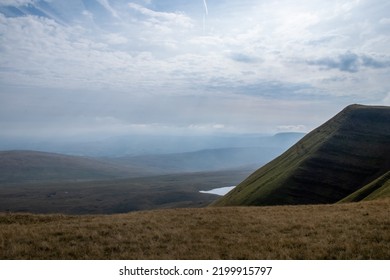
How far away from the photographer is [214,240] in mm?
17734

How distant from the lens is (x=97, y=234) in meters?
19.0

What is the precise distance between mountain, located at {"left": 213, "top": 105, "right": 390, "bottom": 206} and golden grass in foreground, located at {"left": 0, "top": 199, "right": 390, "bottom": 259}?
5900 cm

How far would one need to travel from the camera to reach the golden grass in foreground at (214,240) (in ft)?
48.0

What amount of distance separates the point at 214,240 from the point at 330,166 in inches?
3319

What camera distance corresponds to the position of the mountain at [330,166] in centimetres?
8131

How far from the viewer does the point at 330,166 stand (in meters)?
93.8

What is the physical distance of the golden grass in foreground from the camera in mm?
14641

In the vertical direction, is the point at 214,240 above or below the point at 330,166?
below

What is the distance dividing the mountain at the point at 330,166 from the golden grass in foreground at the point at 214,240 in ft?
194

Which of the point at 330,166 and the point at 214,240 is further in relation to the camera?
the point at 330,166

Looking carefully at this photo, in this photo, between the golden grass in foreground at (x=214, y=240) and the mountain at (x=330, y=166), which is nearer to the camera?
the golden grass in foreground at (x=214, y=240)

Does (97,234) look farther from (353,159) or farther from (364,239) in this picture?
(353,159)
